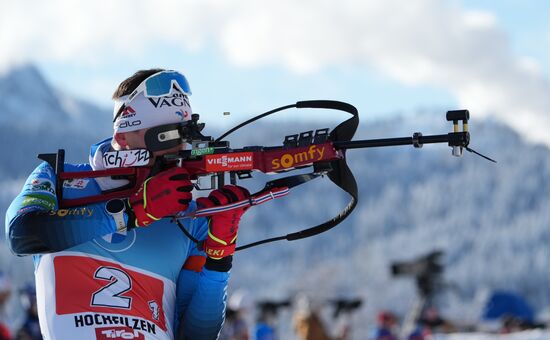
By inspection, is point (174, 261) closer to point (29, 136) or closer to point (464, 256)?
point (464, 256)

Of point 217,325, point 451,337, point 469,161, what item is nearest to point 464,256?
point 469,161

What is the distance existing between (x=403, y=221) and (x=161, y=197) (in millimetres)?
166952

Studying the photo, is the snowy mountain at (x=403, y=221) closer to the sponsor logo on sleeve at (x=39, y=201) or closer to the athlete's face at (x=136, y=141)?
the athlete's face at (x=136, y=141)

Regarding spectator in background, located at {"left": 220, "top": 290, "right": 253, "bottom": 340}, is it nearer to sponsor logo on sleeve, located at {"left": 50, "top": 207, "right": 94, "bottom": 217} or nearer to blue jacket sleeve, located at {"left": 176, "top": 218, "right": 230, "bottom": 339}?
blue jacket sleeve, located at {"left": 176, "top": 218, "right": 230, "bottom": 339}

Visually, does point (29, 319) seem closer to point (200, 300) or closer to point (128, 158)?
point (200, 300)

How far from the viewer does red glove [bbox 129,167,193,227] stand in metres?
5.63

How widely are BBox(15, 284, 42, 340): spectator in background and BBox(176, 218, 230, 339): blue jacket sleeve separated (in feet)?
18.1

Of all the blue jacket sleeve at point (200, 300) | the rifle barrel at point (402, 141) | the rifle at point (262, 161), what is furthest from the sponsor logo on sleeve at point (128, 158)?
the rifle barrel at point (402, 141)

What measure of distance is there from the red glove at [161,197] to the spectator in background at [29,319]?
6109 millimetres

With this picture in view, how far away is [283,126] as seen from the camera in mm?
176500

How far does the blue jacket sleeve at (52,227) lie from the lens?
5.66 meters

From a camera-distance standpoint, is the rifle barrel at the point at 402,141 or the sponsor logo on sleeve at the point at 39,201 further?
the sponsor logo on sleeve at the point at 39,201

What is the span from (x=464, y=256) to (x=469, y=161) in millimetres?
42496

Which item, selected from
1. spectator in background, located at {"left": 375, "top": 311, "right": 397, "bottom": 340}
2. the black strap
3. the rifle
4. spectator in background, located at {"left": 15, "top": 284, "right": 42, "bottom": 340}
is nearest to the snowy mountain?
spectator in background, located at {"left": 375, "top": 311, "right": 397, "bottom": 340}
